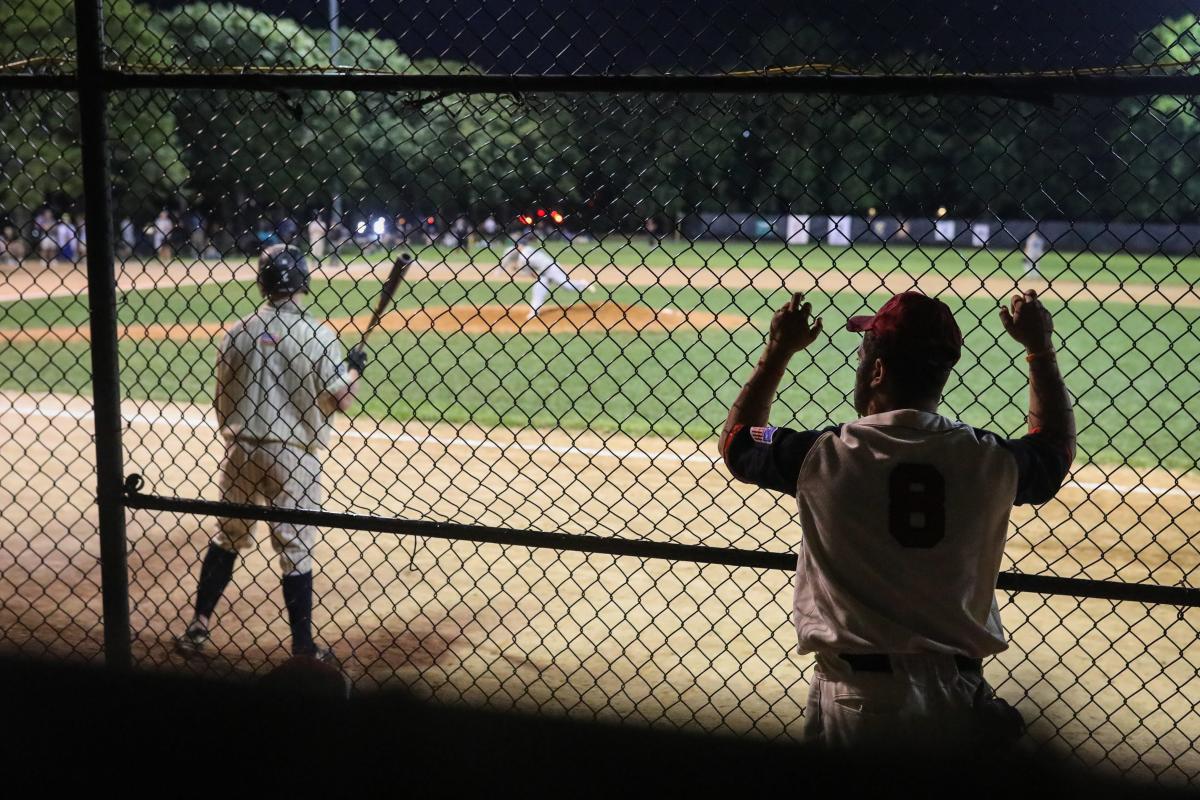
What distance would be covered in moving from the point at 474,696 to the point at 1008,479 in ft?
9.39

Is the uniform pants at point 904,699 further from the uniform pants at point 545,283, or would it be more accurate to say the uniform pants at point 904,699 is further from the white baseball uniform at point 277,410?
the uniform pants at point 545,283

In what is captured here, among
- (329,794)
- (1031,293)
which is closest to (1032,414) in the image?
(1031,293)

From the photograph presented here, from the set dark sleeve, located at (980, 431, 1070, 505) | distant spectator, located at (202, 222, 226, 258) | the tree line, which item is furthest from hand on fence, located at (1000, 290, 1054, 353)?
distant spectator, located at (202, 222, 226, 258)

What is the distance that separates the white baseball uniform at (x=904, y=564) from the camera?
2.56 m

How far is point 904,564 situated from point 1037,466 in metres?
0.47

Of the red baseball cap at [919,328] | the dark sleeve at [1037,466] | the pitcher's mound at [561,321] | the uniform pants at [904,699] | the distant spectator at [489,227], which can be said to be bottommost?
the uniform pants at [904,699]

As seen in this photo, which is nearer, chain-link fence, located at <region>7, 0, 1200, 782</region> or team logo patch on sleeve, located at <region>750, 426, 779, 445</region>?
team logo patch on sleeve, located at <region>750, 426, 779, 445</region>

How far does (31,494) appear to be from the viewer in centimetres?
795

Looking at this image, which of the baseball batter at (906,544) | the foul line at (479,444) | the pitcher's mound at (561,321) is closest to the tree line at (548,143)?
the baseball batter at (906,544)

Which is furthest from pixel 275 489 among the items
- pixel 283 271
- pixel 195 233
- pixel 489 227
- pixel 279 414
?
pixel 489 227

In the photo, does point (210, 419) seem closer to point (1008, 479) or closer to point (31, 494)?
point (31, 494)

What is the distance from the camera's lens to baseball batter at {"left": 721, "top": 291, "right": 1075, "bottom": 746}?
256 cm

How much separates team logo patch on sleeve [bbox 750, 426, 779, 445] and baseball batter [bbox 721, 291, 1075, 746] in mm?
71

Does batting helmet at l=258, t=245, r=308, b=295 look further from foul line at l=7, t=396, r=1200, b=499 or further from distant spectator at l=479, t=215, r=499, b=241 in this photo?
distant spectator at l=479, t=215, r=499, b=241
